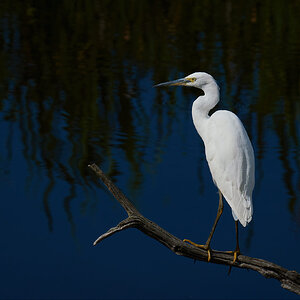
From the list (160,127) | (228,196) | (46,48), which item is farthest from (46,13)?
(228,196)

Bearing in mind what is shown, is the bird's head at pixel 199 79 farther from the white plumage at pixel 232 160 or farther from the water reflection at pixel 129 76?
the water reflection at pixel 129 76

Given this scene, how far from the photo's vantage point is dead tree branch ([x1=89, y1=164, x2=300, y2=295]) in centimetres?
207

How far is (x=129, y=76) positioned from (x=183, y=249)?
412cm

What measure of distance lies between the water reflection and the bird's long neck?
4.68 ft

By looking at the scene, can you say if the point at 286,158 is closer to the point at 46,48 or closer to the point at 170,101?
the point at 170,101

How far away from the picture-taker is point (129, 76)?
20.2 feet

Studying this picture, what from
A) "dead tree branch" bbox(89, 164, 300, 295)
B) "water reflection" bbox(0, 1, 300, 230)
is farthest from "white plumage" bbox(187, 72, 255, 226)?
"water reflection" bbox(0, 1, 300, 230)

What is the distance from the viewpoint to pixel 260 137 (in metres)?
4.86

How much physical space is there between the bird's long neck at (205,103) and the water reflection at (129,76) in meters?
1.43

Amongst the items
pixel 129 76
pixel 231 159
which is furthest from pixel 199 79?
pixel 129 76

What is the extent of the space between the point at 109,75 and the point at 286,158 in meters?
2.33

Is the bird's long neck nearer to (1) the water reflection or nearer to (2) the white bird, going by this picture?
(2) the white bird

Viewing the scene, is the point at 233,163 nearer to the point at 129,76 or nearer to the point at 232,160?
the point at 232,160

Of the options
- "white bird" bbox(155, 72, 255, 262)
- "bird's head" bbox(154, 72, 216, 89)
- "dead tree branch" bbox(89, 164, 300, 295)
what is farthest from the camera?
"bird's head" bbox(154, 72, 216, 89)
